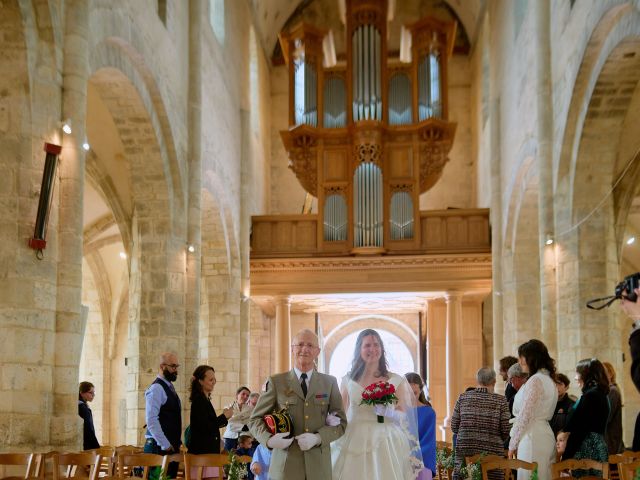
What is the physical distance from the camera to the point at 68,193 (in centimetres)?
899

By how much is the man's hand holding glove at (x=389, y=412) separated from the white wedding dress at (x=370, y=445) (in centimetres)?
2

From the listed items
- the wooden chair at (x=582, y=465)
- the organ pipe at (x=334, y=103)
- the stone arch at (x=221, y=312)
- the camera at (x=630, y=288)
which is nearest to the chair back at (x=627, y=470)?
the wooden chair at (x=582, y=465)

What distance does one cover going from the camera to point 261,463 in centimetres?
638

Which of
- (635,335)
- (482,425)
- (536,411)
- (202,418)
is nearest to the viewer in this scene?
(635,335)

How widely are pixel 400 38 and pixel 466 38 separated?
6.12ft

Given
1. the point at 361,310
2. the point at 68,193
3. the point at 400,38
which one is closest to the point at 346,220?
the point at 361,310

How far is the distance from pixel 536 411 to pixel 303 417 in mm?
2372

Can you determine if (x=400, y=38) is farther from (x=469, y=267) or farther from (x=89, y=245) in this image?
(x=89, y=245)

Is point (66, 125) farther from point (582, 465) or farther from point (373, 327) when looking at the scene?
point (373, 327)

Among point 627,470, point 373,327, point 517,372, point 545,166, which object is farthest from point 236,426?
point 373,327

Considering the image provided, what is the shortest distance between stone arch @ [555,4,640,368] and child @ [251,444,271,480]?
708 centimetres

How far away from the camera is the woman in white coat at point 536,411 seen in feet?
22.9

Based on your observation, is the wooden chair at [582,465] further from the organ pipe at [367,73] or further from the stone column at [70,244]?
the organ pipe at [367,73]

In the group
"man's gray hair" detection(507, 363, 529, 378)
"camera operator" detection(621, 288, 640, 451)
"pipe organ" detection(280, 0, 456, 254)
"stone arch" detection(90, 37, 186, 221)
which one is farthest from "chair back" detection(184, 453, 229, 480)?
"pipe organ" detection(280, 0, 456, 254)
